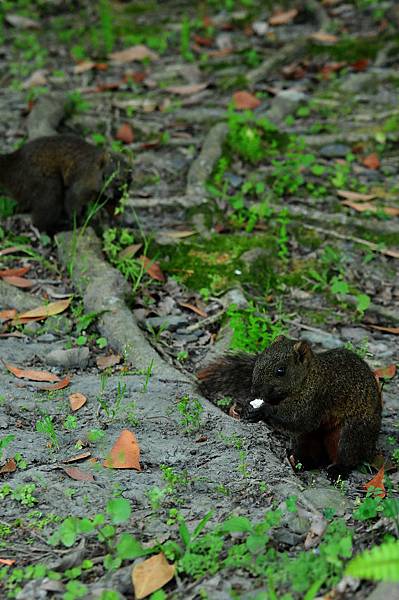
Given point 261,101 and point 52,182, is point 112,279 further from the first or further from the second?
point 261,101

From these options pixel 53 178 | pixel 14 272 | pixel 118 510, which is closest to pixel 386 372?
pixel 118 510

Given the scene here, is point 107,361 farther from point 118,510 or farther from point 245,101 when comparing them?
point 245,101

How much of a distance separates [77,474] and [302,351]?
1461 mm

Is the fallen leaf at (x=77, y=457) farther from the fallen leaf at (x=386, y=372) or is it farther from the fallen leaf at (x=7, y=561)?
the fallen leaf at (x=386, y=372)

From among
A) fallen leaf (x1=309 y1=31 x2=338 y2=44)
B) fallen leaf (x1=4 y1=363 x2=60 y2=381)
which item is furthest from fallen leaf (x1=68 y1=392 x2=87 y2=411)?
fallen leaf (x1=309 y1=31 x2=338 y2=44)

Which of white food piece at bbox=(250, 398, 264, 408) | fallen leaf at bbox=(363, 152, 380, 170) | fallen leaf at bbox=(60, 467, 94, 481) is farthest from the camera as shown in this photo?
fallen leaf at bbox=(363, 152, 380, 170)

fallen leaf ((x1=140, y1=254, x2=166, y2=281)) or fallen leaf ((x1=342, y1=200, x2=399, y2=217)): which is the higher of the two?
fallen leaf ((x1=140, y1=254, x2=166, y2=281))

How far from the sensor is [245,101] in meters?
8.91

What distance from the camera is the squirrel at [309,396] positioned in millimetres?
4855

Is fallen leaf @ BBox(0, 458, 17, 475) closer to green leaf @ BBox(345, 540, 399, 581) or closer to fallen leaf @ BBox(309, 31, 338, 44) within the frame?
green leaf @ BBox(345, 540, 399, 581)

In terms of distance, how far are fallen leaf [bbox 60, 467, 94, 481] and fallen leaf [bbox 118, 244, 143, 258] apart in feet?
8.51

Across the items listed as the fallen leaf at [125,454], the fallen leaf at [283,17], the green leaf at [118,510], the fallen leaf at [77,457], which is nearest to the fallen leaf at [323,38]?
the fallen leaf at [283,17]

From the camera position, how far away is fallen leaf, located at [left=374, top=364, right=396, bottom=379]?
562cm

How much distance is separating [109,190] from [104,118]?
6.11 ft
